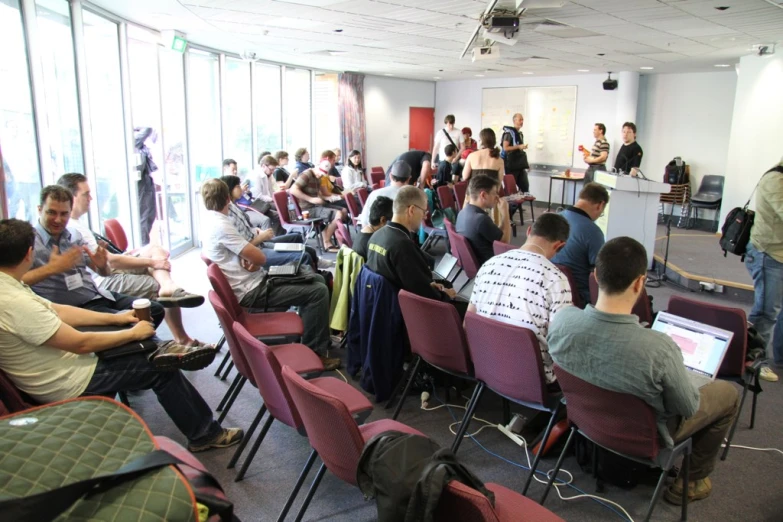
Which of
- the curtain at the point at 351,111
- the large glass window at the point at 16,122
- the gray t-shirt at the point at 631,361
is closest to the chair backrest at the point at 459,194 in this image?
the large glass window at the point at 16,122

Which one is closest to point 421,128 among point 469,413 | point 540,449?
point 469,413

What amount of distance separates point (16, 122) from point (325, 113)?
9.21 meters

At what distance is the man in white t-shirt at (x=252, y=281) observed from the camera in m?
3.97

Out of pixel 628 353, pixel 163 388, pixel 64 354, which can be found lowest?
pixel 163 388

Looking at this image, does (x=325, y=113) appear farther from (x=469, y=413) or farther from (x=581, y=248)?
(x=469, y=413)

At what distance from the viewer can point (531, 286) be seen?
9.08 feet

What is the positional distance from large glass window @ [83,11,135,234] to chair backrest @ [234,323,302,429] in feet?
13.3

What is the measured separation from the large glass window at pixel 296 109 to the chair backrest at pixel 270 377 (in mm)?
9767

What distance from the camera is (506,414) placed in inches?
129

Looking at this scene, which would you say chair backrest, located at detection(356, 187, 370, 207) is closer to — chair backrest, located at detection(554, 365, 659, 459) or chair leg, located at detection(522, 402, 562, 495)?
chair leg, located at detection(522, 402, 562, 495)

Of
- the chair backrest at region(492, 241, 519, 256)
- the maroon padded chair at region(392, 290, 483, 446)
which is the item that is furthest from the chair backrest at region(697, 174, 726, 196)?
the maroon padded chair at region(392, 290, 483, 446)

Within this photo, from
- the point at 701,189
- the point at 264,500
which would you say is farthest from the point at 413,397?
the point at 701,189

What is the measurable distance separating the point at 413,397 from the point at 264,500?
1309 millimetres

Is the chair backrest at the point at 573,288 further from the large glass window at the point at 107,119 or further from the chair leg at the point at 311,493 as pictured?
the large glass window at the point at 107,119
